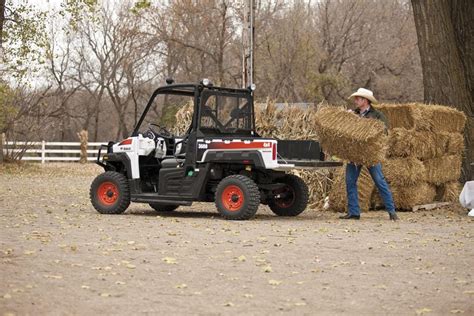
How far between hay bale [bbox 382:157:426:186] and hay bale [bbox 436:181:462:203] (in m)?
2.04

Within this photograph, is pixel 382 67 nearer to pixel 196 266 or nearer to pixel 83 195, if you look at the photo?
pixel 83 195

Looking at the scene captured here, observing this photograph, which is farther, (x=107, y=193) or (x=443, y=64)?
(x=443, y=64)

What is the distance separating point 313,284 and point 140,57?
183 feet

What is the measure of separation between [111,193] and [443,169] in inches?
242

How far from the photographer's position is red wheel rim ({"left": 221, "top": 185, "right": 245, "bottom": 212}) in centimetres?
1519

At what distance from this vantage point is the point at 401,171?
1719 cm

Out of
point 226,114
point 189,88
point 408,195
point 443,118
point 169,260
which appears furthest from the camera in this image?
point 443,118

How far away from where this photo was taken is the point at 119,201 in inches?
643

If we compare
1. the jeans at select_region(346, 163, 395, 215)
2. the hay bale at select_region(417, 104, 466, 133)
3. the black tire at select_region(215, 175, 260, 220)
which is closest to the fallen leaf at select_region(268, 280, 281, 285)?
the black tire at select_region(215, 175, 260, 220)

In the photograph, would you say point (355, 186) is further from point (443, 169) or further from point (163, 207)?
point (163, 207)

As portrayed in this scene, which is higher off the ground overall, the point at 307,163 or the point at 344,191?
the point at 307,163

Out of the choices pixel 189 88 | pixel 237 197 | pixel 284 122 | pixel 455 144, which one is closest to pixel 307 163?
pixel 237 197

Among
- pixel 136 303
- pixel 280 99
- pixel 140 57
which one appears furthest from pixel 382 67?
pixel 136 303

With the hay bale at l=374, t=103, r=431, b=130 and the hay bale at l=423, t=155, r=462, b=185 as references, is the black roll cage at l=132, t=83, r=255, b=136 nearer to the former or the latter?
the hay bale at l=374, t=103, r=431, b=130
